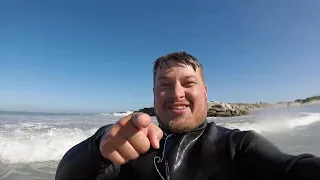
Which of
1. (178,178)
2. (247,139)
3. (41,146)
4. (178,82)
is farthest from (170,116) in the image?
(41,146)

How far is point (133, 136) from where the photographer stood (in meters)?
1.11

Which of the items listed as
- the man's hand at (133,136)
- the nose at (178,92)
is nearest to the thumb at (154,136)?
the man's hand at (133,136)

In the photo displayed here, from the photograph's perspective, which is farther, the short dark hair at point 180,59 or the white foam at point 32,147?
the white foam at point 32,147

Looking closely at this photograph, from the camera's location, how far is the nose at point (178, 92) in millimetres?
1900

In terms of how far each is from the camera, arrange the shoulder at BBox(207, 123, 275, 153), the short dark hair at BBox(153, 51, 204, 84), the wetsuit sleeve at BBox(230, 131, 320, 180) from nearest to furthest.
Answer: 1. the wetsuit sleeve at BBox(230, 131, 320, 180)
2. the shoulder at BBox(207, 123, 275, 153)
3. the short dark hair at BBox(153, 51, 204, 84)

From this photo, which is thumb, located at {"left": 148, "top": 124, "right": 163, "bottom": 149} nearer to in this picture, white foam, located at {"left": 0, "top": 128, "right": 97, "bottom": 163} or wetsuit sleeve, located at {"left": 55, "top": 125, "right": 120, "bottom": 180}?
wetsuit sleeve, located at {"left": 55, "top": 125, "right": 120, "bottom": 180}

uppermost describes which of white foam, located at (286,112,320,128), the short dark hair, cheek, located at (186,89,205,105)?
the short dark hair

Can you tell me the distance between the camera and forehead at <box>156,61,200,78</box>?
199cm

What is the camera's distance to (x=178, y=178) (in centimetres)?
170

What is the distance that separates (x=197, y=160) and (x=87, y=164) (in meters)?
0.76

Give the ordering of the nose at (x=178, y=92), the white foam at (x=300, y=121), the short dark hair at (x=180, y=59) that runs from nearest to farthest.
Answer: the nose at (x=178, y=92) → the short dark hair at (x=180, y=59) → the white foam at (x=300, y=121)

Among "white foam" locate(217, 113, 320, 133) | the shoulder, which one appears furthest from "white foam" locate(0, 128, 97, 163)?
"white foam" locate(217, 113, 320, 133)

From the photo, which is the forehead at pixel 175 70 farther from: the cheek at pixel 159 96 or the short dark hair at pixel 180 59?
the cheek at pixel 159 96

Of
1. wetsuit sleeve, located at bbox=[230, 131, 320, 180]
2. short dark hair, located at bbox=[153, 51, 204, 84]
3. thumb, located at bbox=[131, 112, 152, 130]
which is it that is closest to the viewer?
thumb, located at bbox=[131, 112, 152, 130]
